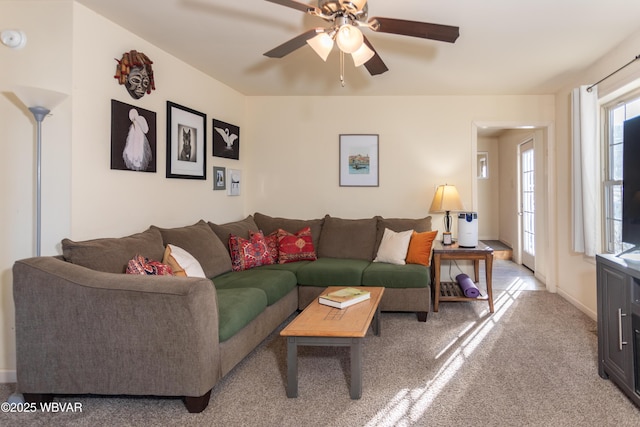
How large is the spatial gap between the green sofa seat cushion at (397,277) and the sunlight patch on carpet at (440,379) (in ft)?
1.75

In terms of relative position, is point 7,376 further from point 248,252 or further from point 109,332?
point 248,252

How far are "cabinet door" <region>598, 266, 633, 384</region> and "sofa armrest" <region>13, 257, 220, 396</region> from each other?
223cm

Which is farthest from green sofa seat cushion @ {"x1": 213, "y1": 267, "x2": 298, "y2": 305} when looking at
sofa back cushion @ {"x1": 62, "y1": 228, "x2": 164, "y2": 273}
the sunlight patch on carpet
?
the sunlight patch on carpet

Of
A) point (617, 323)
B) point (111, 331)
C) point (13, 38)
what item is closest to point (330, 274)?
point (111, 331)

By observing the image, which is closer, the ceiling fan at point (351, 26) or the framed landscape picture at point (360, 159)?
the ceiling fan at point (351, 26)

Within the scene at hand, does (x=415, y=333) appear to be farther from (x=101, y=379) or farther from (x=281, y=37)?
(x=281, y=37)

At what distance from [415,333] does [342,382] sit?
1083mm

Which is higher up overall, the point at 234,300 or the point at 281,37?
the point at 281,37

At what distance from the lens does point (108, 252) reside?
7.87ft

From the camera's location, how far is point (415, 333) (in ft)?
10.8

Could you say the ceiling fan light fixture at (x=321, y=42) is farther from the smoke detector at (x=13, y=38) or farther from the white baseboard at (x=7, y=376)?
the white baseboard at (x=7, y=376)

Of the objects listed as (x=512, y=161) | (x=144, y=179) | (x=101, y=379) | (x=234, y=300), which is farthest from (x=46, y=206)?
(x=512, y=161)

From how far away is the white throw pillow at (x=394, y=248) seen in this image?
3.92 meters

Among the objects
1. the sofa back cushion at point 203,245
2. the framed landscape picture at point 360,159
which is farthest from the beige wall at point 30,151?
the framed landscape picture at point 360,159
